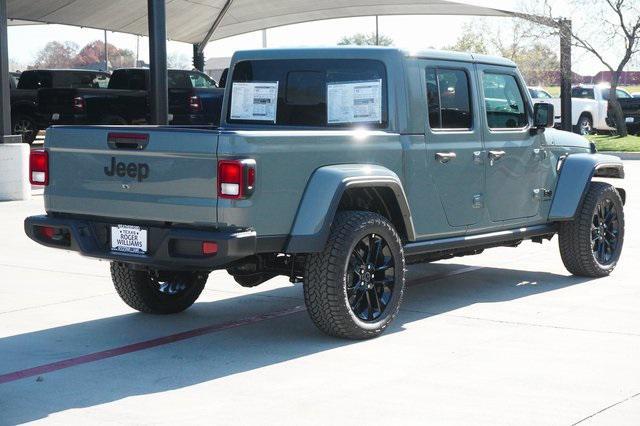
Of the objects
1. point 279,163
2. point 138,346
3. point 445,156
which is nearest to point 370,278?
A: point 279,163

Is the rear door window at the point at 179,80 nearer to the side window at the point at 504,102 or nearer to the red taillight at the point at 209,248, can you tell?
the side window at the point at 504,102

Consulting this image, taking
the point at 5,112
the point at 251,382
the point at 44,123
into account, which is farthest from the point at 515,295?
the point at 44,123

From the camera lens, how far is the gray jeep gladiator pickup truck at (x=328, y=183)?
6.27m

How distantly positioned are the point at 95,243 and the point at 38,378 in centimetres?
110

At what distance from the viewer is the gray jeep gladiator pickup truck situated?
6.27 metres

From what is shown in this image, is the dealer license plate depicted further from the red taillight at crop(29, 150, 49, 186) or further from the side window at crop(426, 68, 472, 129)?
the side window at crop(426, 68, 472, 129)

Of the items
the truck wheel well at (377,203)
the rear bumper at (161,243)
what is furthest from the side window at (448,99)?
the rear bumper at (161,243)

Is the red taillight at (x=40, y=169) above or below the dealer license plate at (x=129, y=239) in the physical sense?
above

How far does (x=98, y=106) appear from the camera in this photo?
24125 millimetres

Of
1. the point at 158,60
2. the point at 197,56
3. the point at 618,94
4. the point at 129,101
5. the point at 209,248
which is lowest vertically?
the point at 209,248

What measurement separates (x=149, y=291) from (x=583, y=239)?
3467 mm

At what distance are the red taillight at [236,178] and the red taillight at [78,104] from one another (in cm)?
1850

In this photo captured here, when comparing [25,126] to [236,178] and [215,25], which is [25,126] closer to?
[215,25]

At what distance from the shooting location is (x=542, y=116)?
8.63 m
